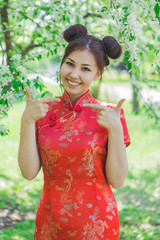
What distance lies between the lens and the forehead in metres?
1.97

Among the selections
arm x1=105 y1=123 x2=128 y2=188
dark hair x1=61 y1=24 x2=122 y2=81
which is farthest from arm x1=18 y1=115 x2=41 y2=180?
dark hair x1=61 y1=24 x2=122 y2=81

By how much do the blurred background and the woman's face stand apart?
0.45m

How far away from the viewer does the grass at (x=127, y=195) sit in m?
4.14

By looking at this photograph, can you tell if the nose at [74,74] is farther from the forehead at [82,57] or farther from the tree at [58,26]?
the tree at [58,26]

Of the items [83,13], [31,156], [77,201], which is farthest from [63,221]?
[83,13]

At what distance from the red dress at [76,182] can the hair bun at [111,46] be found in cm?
46

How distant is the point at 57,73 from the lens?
10.4 feet

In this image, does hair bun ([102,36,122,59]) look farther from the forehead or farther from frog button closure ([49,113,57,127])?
frog button closure ([49,113,57,127])

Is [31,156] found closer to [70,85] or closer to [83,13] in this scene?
[70,85]

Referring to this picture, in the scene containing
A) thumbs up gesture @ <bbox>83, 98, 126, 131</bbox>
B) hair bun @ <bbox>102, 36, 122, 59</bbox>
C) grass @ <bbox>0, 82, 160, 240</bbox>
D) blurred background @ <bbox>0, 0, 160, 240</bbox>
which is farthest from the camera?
grass @ <bbox>0, 82, 160, 240</bbox>

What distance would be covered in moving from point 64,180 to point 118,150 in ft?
1.21

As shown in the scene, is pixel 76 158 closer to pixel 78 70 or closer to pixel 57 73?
pixel 78 70

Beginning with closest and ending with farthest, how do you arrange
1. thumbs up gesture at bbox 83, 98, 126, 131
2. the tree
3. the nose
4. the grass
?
1. thumbs up gesture at bbox 83, 98, 126, 131
2. the nose
3. the tree
4. the grass

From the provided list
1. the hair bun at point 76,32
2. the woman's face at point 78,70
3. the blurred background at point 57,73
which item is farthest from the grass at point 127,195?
the woman's face at point 78,70
